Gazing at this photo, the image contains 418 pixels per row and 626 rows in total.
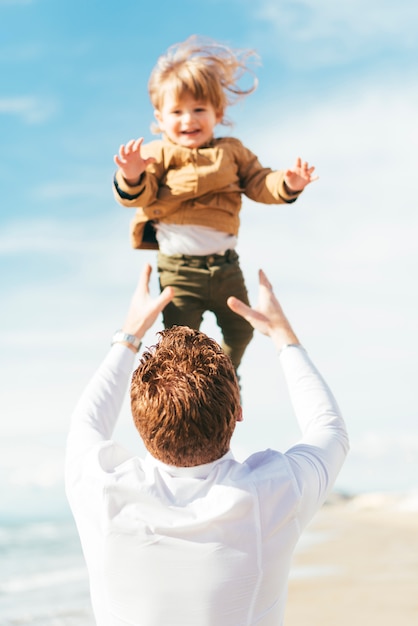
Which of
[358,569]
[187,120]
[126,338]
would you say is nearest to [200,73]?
[187,120]

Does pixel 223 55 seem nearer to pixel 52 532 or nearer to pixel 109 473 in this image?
pixel 109 473

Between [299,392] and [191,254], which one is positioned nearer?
[299,392]

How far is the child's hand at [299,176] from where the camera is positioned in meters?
3.02

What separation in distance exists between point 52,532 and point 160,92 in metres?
12.9

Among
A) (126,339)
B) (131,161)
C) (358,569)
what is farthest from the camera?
(358,569)

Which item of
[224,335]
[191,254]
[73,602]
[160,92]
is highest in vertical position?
[160,92]

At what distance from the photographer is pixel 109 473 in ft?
6.01

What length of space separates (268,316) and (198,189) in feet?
2.53

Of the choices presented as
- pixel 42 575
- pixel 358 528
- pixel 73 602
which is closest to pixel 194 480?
pixel 73 602

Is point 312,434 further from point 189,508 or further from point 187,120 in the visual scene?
point 187,120

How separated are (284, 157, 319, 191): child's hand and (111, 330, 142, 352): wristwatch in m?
0.98

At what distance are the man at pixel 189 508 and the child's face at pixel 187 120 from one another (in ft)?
4.85

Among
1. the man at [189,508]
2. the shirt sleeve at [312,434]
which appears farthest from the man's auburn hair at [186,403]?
the shirt sleeve at [312,434]

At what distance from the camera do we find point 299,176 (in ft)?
10.0
